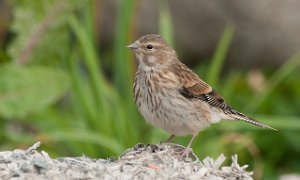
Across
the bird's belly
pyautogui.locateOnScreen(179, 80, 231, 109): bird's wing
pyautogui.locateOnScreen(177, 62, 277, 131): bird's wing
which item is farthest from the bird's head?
the bird's belly

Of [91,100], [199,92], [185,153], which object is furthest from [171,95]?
[91,100]

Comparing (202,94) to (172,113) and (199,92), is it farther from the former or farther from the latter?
(172,113)

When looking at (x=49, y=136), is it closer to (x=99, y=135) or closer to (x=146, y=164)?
(x=99, y=135)

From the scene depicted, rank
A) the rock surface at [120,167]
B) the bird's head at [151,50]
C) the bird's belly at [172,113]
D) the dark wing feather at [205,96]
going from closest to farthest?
the rock surface at [120,167] < the bird's belly at [172,113] < the dark wing feather at [205,96] < the bird's head at [151,50]

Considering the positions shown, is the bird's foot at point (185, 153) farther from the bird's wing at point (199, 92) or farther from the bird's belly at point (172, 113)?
the bird's wing at point (199, 92)

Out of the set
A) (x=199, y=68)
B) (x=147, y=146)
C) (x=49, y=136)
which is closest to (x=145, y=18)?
(x=199, y=68)

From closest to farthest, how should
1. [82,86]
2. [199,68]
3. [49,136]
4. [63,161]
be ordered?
[63,161]
[49,136]
[82,86]
[199,68]

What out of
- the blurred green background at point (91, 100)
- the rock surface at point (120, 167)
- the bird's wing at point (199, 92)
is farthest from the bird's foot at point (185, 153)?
the blurred green background at point (91, 100)
